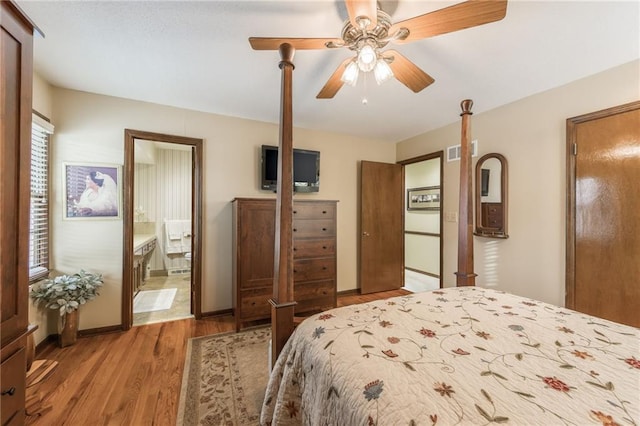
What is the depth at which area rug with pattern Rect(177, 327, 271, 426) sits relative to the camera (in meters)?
1.59

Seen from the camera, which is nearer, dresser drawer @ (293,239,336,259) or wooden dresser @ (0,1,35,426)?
wooden dresser @ (0,1,35,426)

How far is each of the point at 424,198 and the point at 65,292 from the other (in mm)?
5318

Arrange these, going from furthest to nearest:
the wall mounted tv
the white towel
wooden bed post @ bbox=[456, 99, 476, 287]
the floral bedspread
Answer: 1. the white towel
2. the wall mounted tv
3. wooden bed post @ bbox=[456, 99, 476, 287]
4. the floral bedspread

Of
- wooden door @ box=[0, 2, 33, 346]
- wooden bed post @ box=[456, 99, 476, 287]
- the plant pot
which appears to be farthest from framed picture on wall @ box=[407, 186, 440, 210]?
the plant pot

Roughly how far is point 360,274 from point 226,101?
290 centimetres

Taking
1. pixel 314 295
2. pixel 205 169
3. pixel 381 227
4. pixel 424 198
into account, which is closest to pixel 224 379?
pixel 314 295

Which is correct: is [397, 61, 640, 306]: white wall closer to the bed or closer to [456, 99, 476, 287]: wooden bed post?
[456, 99, 476, 287]: wooden bed post

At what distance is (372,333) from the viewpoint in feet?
3.66

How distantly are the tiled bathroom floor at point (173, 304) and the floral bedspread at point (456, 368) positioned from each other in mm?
2381

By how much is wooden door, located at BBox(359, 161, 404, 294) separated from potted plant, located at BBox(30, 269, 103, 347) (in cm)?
316

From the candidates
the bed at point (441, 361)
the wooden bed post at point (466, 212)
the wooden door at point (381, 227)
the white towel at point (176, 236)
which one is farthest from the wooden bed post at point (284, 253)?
the white towel at point (176, 236)

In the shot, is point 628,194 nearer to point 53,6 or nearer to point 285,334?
point 285,334

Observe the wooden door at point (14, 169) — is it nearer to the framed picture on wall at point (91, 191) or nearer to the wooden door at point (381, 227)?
the framed picture on wall at point (91, 191)

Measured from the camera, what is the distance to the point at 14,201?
839 mm
